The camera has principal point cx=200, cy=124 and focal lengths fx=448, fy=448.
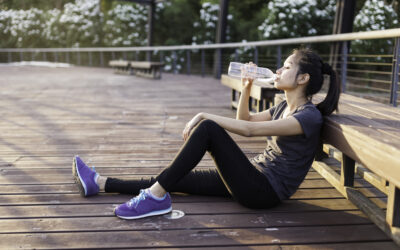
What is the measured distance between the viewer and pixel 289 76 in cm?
212

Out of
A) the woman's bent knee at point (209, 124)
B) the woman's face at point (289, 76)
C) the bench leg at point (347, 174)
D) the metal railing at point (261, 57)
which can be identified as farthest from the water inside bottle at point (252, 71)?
the metal railing at point (261, 57)

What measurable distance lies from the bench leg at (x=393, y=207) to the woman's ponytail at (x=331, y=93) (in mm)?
524

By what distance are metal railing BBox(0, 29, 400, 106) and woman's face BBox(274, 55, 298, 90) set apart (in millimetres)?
1043

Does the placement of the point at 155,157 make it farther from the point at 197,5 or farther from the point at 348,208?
the point at 197,5

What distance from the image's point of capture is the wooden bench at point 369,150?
63.4 inches

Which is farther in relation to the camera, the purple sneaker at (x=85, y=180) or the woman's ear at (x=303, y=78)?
the purple sneaker at (x=85, y=180)

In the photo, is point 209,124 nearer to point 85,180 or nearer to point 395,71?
point 85,180

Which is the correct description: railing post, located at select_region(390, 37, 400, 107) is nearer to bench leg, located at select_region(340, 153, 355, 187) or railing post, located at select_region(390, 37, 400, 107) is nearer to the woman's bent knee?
bench leg, located at select_region(340, 153, 355, 187)

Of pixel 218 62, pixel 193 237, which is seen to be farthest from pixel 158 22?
pixel 193 237

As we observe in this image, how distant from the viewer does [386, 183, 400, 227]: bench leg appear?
5.81 feet

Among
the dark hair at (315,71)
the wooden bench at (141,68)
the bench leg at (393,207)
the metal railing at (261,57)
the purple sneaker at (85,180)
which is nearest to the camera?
the bench leg at (393,207)

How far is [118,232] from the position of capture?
74.8 inches

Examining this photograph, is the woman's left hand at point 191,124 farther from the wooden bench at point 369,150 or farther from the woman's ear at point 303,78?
the wooden bench at point 369,150

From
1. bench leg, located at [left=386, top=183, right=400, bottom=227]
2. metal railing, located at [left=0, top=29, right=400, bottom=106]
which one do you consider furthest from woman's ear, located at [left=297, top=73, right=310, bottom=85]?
metal railing, located at [left=0, top=29, right=400, bottom=106]
